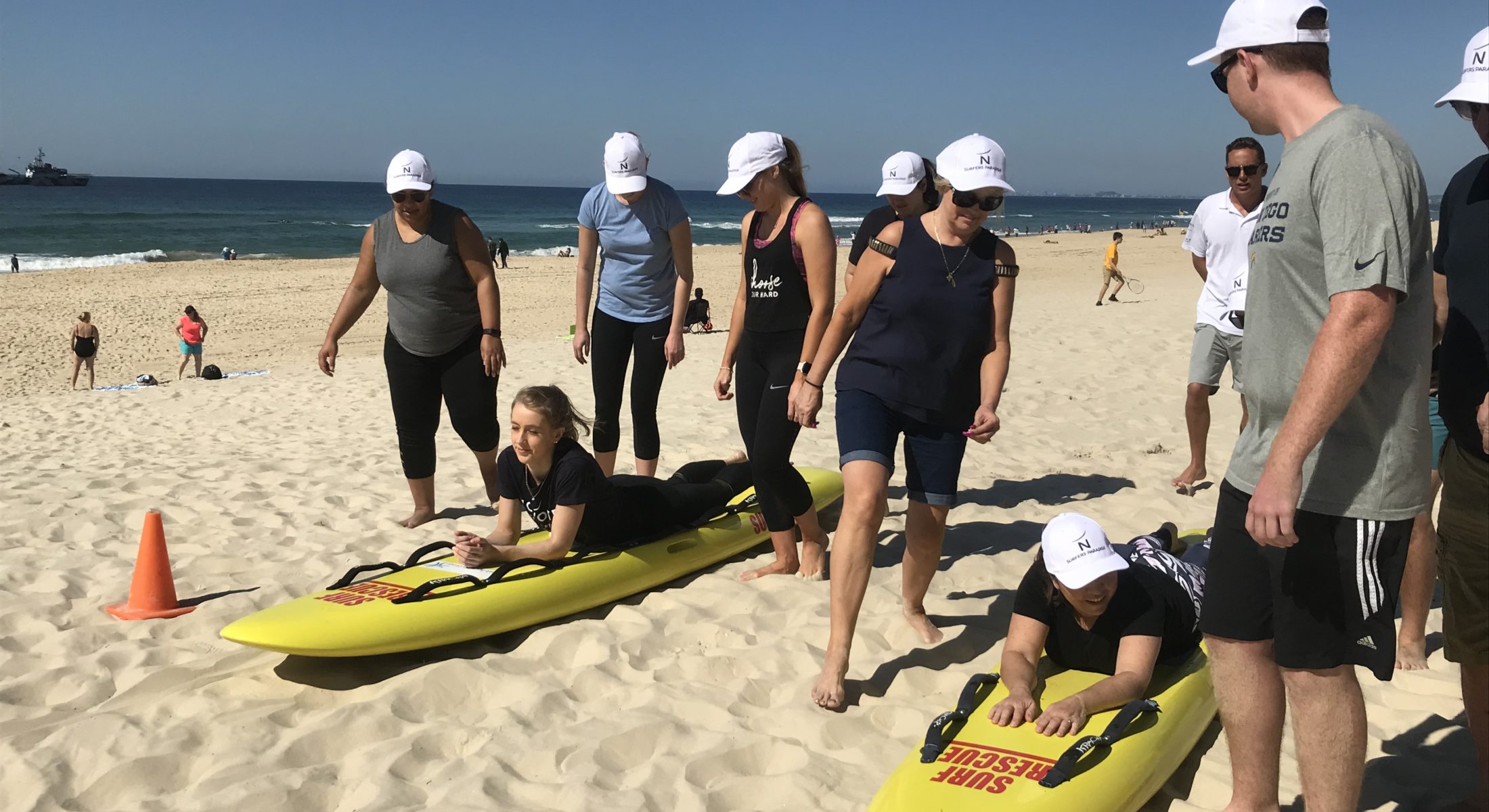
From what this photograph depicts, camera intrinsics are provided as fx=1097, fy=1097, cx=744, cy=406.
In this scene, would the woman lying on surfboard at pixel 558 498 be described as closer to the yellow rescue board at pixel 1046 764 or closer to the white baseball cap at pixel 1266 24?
the yellow rescue board at pixel 1046 764

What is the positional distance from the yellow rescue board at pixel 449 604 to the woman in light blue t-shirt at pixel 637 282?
3.25 ft

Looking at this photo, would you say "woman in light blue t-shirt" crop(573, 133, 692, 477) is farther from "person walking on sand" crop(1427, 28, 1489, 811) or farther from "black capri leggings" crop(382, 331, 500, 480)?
"person walking on sand" crop(1427, 28, 1489, 811)

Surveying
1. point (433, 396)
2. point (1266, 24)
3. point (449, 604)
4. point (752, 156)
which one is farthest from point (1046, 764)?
point (433, 396)

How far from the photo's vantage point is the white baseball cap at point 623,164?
5.63 metres

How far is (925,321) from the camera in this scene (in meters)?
4.00

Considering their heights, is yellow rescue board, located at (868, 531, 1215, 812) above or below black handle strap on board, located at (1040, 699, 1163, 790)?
below

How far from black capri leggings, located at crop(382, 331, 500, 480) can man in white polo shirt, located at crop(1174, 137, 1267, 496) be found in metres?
3.90

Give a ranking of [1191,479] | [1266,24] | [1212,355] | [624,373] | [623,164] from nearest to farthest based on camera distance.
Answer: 1. [1266,24]
2. [623,164]
3. [624,373]
4. [1212,355]
5. [1191,479]

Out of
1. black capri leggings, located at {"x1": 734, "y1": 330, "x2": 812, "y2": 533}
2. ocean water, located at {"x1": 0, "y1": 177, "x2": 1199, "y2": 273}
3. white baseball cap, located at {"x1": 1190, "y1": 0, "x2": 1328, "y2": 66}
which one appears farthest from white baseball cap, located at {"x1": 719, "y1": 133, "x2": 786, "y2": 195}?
ocean water, located at {"x1": 0, "y1": 177, "x2": 1199, "y2": 273}

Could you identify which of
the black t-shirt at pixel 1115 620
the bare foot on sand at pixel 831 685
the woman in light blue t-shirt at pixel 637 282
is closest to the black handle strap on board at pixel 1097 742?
the black t-shirt at pixel 1115 620

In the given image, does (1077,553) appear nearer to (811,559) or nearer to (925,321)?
(925,321)

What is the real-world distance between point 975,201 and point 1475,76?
1.49 metres

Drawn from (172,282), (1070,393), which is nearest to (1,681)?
(1070,393)

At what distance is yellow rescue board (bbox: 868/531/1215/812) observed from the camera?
9.50 ft
